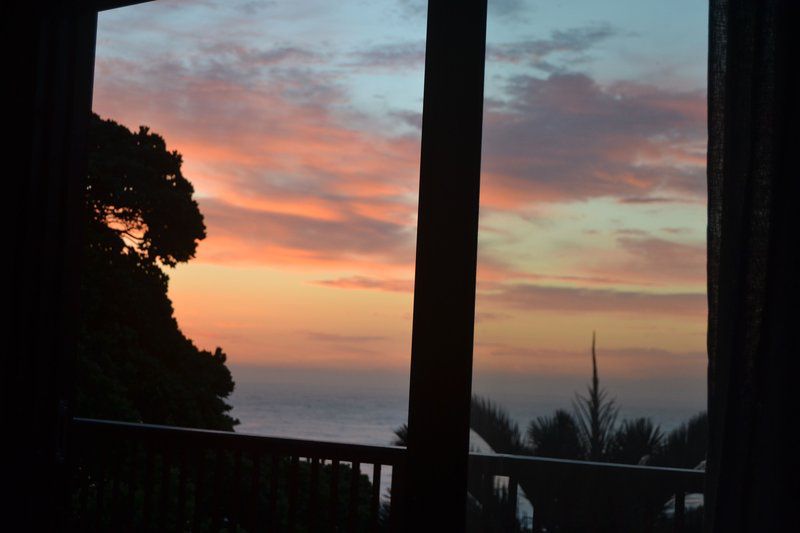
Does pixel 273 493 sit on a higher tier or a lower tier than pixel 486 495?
lower

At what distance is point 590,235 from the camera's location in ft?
6.12

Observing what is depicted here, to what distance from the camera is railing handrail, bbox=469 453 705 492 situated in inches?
73.3

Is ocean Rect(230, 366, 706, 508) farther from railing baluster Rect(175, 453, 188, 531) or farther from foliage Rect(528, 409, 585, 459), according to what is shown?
foliage Rect(528, 409, 585, 459)

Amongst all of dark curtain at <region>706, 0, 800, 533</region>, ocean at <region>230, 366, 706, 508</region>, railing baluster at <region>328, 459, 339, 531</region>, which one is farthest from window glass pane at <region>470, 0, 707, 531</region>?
ocean at <region>230, 366, 706, 508</region>

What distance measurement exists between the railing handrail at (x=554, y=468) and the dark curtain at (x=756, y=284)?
0.27 metres

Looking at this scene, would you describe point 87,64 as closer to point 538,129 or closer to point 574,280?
point 538,129

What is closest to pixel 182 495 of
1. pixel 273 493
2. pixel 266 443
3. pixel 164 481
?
pixel 164 481

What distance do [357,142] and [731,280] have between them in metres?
14.8

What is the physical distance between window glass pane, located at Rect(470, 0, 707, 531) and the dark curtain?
13 centimetres

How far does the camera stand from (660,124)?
5.94ft

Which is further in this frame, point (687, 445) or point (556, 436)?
point (556, 436)

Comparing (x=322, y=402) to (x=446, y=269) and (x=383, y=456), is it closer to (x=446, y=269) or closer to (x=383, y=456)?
(x=383, y=456)

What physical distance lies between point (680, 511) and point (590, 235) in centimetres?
66

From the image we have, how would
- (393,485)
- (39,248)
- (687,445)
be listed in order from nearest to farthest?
1. (687,445)
2. (39,248)
3. (393,485)
